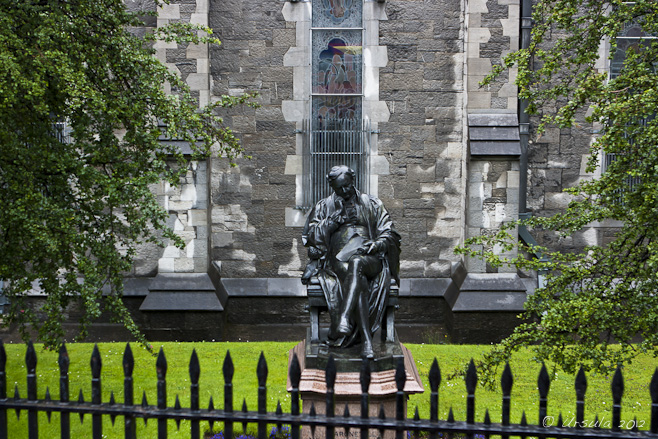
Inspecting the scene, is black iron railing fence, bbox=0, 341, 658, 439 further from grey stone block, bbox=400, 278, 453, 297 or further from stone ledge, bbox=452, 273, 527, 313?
grey stone block, bbox=400, 278, 453, 297

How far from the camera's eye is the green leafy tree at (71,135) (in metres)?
5.25

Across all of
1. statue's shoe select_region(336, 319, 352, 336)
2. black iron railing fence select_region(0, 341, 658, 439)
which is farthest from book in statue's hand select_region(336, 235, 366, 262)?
black iron railing fence select_region(0, 341, 658, 439)

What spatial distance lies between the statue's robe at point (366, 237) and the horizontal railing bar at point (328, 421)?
240 centimetres

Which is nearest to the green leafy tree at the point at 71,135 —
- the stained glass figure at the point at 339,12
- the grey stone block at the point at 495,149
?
the stained glass figure at the point at 339,12

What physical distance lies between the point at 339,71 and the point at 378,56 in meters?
0.66

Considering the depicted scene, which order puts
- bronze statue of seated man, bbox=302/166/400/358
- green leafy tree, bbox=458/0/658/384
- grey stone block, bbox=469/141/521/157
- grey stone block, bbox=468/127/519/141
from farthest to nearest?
1. grey stone block, bbox=468/127/519/141
2. grey stone block, bbox=469/141/521/157
3. bronze statue of seated man, bbox=302/166/400/358
4. green leafy tree, bbox=458/0/658/384

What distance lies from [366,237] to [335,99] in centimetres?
497

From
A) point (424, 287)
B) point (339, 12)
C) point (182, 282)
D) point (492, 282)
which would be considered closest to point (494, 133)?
point (492, 282)

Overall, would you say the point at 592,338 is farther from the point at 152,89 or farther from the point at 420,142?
the point at 420,142

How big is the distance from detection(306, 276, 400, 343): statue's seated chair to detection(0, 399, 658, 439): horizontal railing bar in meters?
2.50

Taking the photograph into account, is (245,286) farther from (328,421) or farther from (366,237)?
(328,421)

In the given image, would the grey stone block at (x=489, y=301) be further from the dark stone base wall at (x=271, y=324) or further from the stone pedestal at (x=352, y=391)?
the stone pedestal at (x=352, y=391)

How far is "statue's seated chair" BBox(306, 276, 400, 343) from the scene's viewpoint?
17.6 feet

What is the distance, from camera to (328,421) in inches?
110
